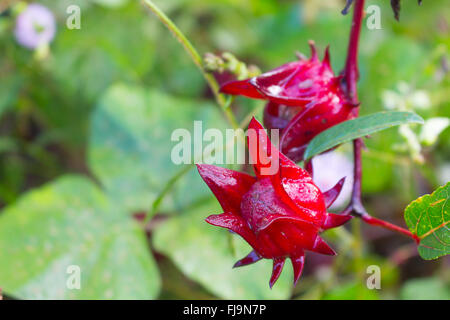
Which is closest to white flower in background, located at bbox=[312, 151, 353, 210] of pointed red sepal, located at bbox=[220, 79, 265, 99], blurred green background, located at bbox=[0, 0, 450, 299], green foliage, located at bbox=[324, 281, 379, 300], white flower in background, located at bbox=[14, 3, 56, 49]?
blurred green background, located at bbox=[0, 0, 450, 299]

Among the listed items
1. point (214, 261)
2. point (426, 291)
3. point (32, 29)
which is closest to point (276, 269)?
point (214, 261)

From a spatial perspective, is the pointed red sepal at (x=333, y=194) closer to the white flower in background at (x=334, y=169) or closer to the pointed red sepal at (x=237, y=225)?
the pointed red sepal at (x=237, y=225)

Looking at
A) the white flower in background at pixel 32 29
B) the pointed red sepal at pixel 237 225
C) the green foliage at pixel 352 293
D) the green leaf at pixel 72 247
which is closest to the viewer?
the pointed red sepal at pixel 237 225

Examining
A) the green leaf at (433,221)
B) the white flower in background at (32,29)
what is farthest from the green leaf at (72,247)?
the green leaf at (433,221)

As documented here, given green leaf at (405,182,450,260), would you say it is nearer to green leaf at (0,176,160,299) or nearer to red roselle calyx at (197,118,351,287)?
red roselle calyx at (197,118,351,287)

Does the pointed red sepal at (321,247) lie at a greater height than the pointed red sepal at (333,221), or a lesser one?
lesser

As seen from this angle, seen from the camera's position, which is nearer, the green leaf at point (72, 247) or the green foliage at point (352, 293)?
the green leaf at point (72, 247)
